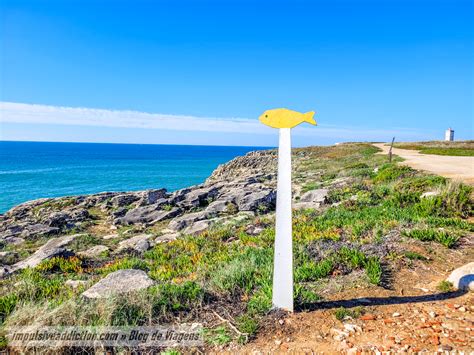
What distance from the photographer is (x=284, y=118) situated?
4.53 m

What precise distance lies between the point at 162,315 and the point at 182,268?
305cm

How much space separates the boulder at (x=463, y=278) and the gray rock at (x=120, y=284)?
17.3 ft

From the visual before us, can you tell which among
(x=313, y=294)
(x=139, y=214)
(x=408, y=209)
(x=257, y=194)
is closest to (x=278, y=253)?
(x=313, y=294)

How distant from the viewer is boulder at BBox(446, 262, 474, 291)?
513 centimetres

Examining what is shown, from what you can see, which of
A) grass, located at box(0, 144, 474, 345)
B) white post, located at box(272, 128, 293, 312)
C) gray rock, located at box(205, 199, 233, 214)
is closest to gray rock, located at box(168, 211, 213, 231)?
gray rock, located at box(205, 199, 233, 214)

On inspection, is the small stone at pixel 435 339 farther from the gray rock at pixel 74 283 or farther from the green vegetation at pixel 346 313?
the gray rock at pixel 74 283

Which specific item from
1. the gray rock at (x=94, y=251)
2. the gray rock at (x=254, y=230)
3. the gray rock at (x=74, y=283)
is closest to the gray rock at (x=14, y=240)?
the gray rock at (x=94, y=251)

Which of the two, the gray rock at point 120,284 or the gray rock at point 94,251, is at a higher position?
the gray rock at point 120,284

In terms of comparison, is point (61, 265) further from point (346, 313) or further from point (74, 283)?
point (346, 313)

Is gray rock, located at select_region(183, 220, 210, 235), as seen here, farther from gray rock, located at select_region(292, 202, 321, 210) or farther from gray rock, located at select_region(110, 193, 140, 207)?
gray rock, located at select_region(110, 193, 140, 207)

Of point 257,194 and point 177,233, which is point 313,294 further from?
point 257,194

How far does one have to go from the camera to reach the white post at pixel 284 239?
4.60 metres

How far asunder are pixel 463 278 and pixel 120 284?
5.93 meters

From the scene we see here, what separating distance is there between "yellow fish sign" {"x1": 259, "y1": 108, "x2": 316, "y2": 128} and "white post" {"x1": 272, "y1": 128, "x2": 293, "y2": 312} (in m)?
0.11
